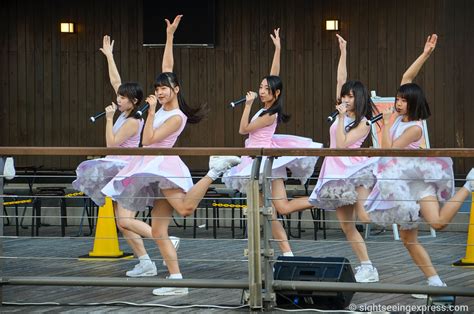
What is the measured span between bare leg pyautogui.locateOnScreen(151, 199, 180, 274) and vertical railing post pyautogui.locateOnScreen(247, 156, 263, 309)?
1.21m

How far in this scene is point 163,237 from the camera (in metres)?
9.38

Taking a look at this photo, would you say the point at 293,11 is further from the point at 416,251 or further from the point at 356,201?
the point at 416,251

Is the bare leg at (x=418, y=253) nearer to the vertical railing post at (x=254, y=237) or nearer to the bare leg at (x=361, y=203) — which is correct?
the bare leg at (x=361, y=203)

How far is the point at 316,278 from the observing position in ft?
27.6

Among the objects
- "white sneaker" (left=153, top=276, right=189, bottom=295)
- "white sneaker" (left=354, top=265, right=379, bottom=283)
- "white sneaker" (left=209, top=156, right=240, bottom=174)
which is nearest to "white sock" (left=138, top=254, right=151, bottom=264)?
"white sneaker" (left=153, top=276, right=189, bottom=295)

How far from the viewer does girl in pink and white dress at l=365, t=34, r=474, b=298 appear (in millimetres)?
8719

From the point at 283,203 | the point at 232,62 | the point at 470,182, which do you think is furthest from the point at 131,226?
the point at 232,62

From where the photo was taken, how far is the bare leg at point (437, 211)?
8.63 m

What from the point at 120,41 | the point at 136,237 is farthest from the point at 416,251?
the point at 120,41

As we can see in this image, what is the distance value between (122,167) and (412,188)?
310 centimetres

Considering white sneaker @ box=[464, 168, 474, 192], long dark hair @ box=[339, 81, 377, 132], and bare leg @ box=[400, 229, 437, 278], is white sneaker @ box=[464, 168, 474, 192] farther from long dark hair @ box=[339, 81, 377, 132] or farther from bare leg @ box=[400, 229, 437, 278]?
long dark hair @ box=[339, 81, 377, 132]

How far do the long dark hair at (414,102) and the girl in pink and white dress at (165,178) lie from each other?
1.42 metres

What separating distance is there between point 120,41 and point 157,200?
7689 mm

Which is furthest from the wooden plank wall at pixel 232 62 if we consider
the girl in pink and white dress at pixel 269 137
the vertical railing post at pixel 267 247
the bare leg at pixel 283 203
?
the vertical railing post at pixel 267 247
